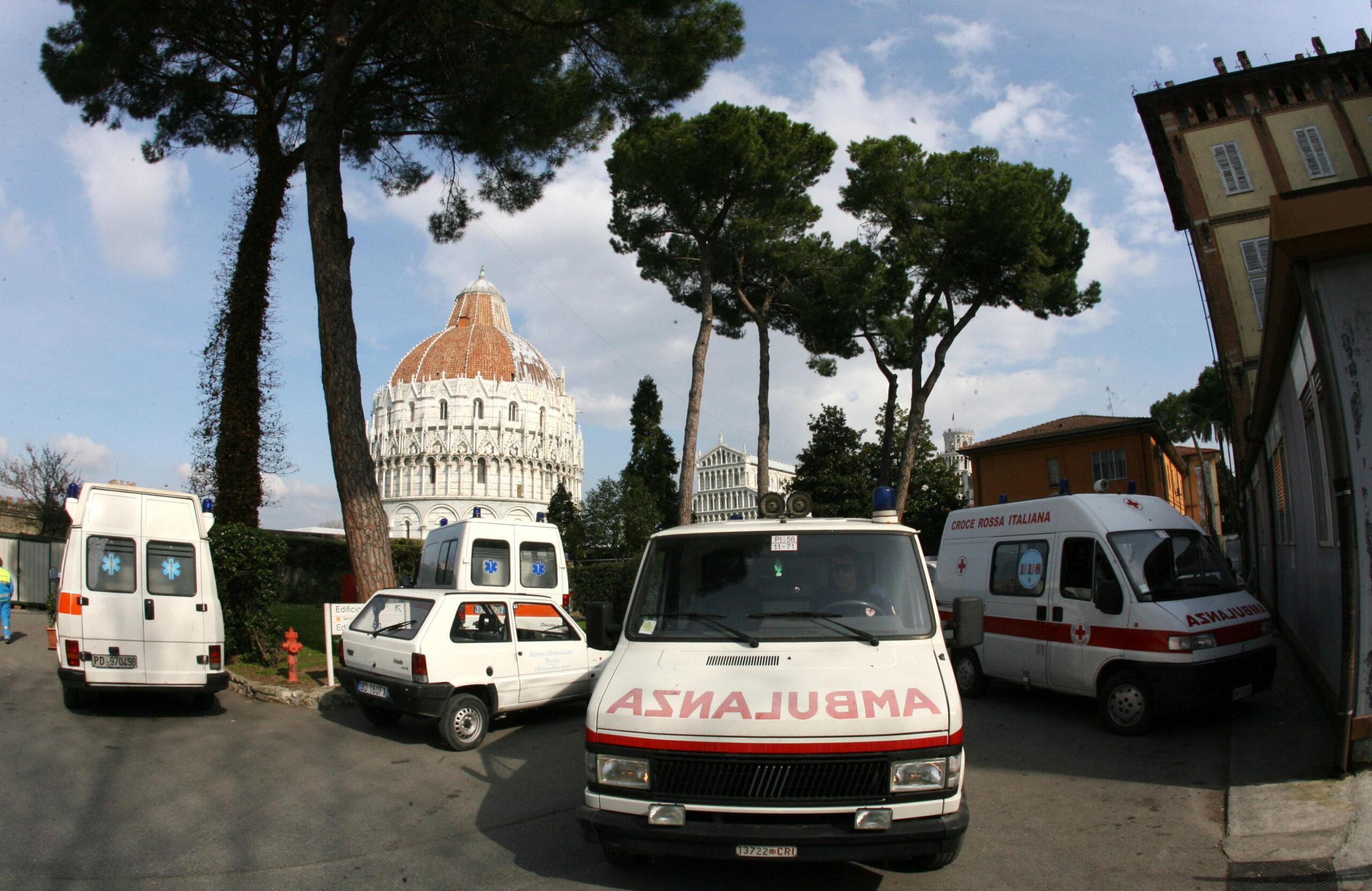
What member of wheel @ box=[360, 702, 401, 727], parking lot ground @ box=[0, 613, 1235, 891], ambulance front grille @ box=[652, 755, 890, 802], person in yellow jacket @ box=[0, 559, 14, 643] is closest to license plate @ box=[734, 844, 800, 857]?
ambulance front grille @ box=[652, 755, 890, 802]

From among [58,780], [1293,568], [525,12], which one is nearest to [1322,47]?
[1293,568]

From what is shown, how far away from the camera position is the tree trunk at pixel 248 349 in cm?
1288

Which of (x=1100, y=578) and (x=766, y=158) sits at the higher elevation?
(x=766, y=158)

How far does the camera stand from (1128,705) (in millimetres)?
7621

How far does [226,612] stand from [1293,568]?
13.9 metres

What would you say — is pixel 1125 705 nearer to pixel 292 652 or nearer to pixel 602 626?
pixel 602 626

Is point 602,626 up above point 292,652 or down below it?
above

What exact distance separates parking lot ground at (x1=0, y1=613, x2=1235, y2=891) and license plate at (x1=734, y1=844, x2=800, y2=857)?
46 centimetres

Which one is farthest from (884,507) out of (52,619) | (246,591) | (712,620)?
(52,619)

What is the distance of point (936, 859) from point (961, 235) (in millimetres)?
22295

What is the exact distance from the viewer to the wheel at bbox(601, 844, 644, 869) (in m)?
3.97

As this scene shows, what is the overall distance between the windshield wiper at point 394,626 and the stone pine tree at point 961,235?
19.2 m

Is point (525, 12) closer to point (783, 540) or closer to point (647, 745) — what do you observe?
point (783, 540)

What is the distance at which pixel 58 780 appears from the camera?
6273 mm
